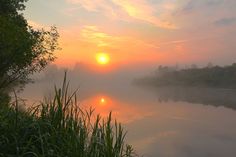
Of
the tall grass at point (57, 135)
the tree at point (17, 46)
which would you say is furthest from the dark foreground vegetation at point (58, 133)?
the tree at point (17, 46)

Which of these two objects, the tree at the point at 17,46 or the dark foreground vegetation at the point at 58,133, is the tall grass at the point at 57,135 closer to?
the dark foreground vegetation at the point at 58,133

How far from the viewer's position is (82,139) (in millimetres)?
7090

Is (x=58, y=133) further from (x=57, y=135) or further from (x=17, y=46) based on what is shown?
(x=17, y=46)

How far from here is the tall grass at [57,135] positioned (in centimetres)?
696

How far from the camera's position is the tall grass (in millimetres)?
6965

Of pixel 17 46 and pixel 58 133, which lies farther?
pixel 17 46

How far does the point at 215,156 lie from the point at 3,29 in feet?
55.2

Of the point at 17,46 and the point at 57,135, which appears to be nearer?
the point at 57,135

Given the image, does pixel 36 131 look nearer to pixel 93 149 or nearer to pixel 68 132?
pixel 68 132

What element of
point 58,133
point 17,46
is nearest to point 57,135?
point 58,133

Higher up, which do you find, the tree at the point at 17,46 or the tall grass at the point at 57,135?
the tree at the point at 17,46

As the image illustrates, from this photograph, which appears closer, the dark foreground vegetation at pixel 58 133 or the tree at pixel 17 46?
the dark foreground vegetation at pixel 58 133

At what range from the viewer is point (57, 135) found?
7.32 m

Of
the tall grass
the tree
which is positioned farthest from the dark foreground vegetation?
the tree
